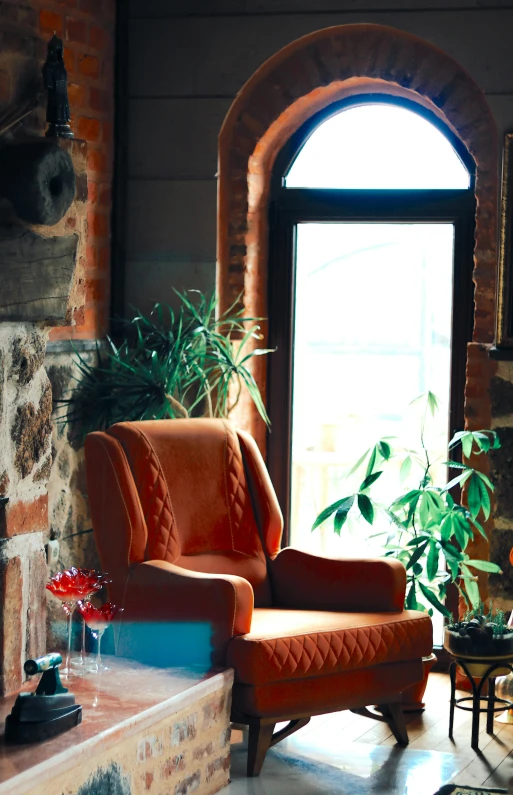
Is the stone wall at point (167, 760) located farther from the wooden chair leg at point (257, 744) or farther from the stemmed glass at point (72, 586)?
the stemmed glass at point (72, 586)

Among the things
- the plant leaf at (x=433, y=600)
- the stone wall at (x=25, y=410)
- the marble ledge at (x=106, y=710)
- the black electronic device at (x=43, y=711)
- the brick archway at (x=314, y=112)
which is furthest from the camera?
the brick archway at (x=314, y=112)

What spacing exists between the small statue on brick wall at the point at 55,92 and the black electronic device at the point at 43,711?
1430mm

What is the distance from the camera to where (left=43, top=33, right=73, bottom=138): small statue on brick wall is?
313cm

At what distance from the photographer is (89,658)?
343 cm

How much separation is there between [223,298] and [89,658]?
1833 mm

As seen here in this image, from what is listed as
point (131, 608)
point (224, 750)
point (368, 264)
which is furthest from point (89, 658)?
point (368, 264)

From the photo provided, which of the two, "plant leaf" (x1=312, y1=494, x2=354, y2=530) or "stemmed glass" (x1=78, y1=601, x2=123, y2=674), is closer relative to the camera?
"stemmed glass" (x1=78, y1=601, x2=123, y2=674)

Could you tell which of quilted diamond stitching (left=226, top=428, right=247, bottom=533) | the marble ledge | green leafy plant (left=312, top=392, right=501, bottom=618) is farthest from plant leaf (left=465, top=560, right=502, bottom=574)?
the marble ledge

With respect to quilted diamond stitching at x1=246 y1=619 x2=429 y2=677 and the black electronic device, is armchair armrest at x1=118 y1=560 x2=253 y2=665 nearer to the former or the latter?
quilted diamond stitching at x1=246 y1=619 x2=429 y2=677

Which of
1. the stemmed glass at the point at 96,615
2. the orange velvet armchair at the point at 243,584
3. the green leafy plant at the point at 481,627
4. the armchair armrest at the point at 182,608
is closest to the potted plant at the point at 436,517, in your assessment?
the green leafy plant at the point at 481,627

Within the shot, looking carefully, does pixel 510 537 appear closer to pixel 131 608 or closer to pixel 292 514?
pixel 292 514

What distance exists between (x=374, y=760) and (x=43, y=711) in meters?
1.29

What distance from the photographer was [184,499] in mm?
3896

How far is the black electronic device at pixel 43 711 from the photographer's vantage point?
2.78 m
